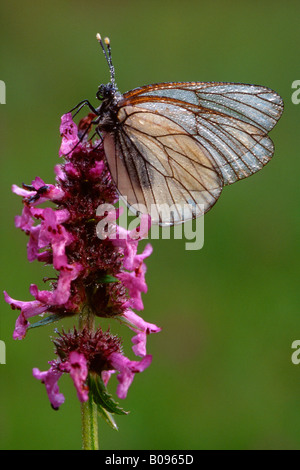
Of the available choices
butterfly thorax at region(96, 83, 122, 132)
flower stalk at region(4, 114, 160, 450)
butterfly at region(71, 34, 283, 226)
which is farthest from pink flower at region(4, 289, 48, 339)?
butterfly thorax at region(96, 83, 122, 132)

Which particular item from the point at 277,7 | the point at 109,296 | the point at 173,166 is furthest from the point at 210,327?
the point at 277,7

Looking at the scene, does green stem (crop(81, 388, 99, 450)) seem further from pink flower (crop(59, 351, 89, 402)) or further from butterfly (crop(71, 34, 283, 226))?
butterfly (crop(71, 34, 283, 226))

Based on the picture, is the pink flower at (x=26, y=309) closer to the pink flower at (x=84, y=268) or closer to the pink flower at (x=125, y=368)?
the pink flower at (x=84, y=268)

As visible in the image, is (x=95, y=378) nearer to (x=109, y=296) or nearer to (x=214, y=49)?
(x=109, y=296)

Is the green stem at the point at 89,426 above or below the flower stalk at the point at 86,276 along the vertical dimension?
below

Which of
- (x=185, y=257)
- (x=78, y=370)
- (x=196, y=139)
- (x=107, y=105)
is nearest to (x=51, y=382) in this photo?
(x=78, y=370)

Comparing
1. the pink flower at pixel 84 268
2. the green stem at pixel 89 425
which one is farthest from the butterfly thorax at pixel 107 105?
the green stem at pixel 89 425

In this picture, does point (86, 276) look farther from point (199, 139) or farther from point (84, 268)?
point (199, 139)

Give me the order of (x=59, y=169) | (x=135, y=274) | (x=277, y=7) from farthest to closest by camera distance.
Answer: (x=277, y=7) → (x=59, y=169) → (x=135, y=274)
